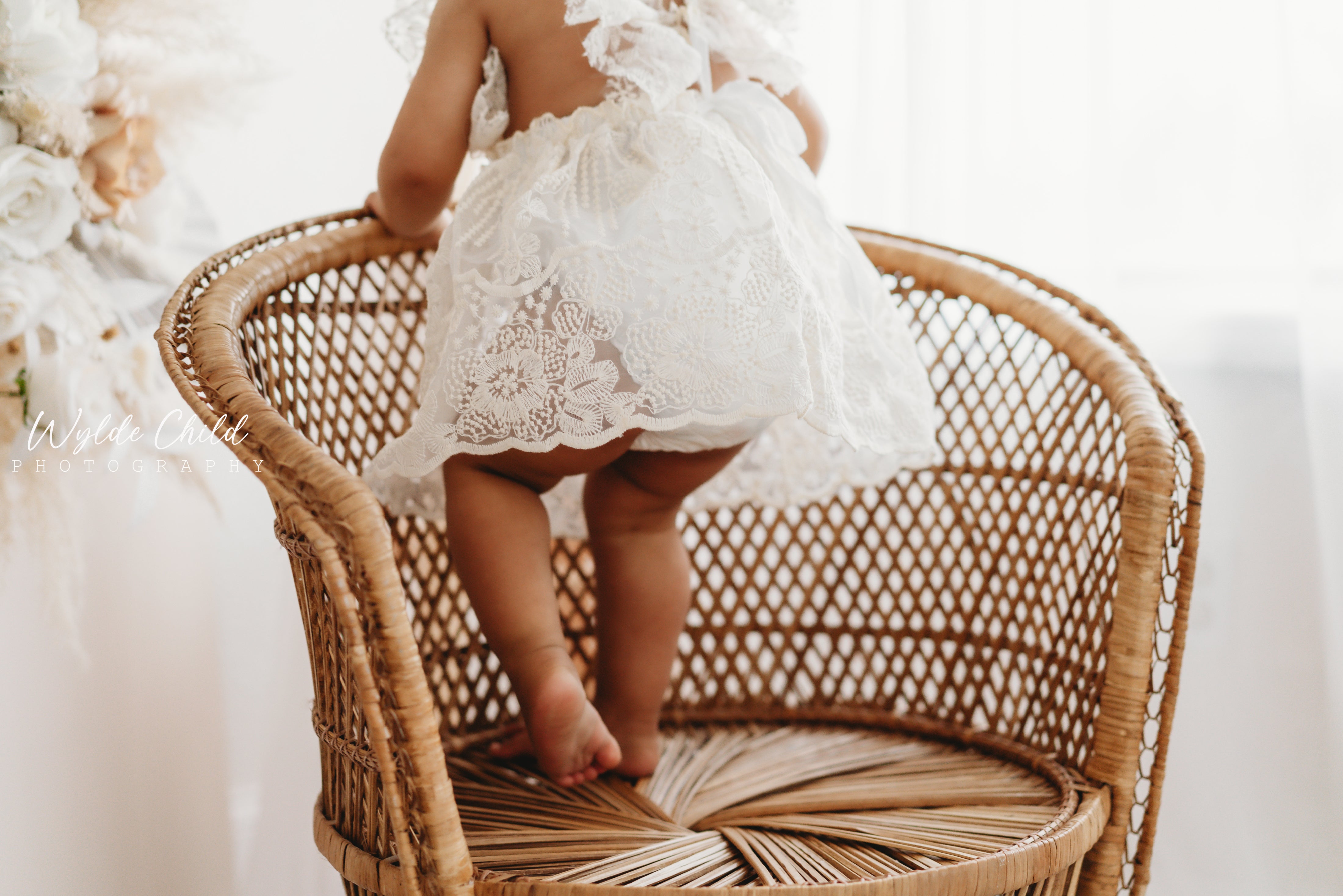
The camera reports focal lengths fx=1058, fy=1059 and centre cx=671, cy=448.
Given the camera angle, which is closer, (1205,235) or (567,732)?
(567,732)

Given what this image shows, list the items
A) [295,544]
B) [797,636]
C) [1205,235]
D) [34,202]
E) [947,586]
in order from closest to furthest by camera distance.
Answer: [295,544], [34,202], [947,586], [1205,235], [797,636]

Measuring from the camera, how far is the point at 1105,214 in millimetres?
1232

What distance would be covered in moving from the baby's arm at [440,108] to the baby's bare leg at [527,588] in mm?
238

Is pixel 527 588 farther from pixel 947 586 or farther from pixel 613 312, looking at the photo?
pixel 947 586

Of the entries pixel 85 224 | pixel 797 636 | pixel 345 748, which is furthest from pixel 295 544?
pixel 797 636

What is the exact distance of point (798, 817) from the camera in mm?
824

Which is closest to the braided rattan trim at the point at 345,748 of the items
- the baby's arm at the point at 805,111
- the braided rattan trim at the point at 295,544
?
the braided rattan trim at the point at 295,544

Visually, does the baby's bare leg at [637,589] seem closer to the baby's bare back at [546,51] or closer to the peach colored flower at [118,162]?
the baby's bare back at [546,51]

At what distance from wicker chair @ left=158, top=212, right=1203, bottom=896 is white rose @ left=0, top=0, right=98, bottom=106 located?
0.52ft

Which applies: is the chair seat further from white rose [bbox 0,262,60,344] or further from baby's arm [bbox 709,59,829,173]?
baby's arm [bbox 709,59,829,173]

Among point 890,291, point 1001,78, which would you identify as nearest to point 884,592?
point 890,291

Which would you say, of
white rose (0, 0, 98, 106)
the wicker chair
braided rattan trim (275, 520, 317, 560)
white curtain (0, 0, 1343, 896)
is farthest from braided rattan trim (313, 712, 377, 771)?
white rose (0, 0, 98, 106)

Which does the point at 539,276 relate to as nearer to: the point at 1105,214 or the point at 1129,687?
the point at 1129,687

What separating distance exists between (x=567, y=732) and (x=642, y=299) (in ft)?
1.05
